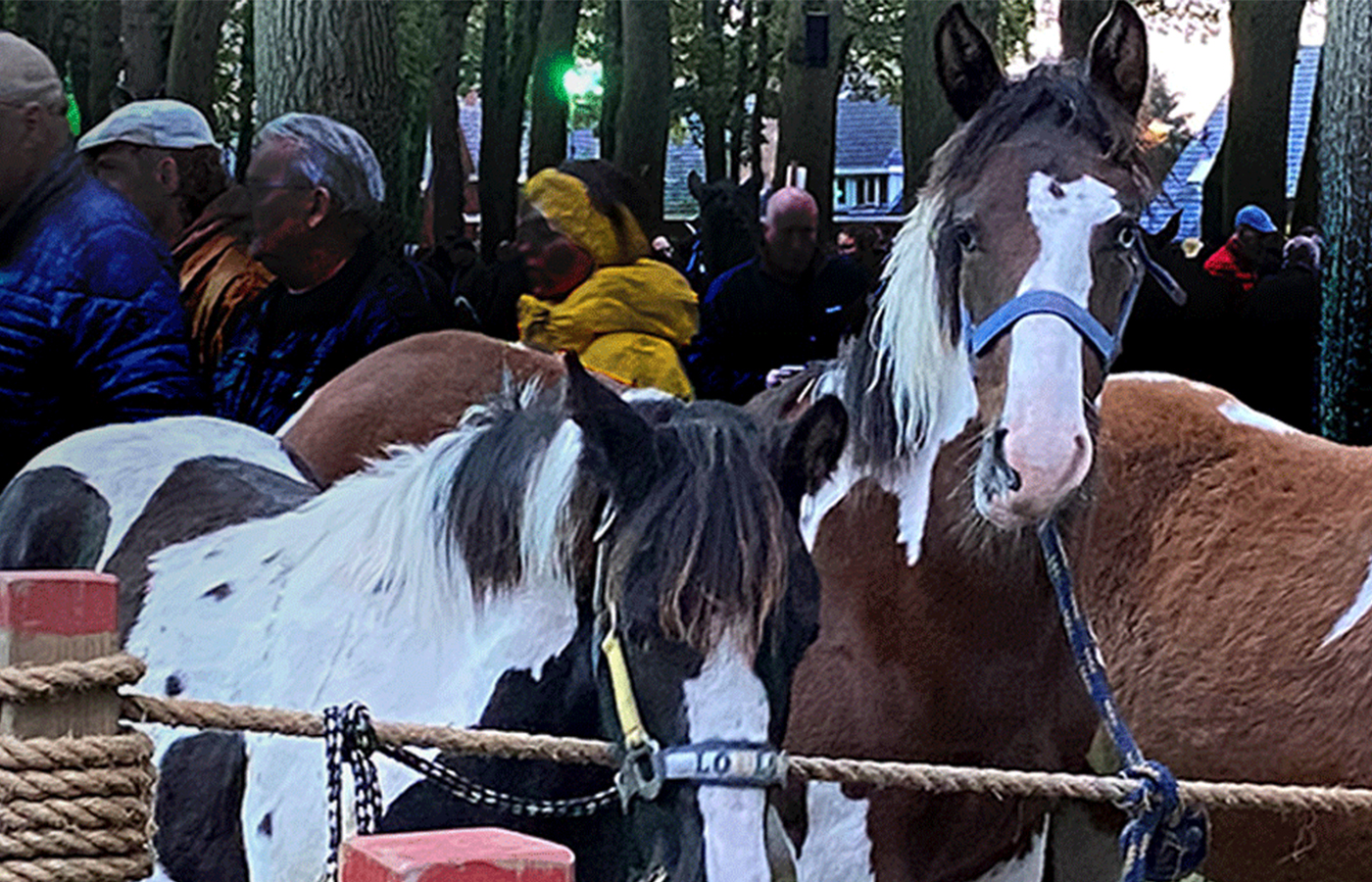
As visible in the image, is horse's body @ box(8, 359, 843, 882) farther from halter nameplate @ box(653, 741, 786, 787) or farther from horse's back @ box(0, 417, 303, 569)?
horse's back @ box(0, 417, 303, 569)

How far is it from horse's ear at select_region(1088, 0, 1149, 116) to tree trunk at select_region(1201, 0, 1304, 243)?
1145 centimetres

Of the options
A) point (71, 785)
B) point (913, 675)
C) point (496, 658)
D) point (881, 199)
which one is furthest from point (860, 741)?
point (881, 199)

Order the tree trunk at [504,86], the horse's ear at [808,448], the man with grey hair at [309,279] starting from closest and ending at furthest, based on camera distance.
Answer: the horse's ear at [808,448], the man with grey hair at [309,279], the tree trunk at [504,86]

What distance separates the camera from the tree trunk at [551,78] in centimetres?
2275

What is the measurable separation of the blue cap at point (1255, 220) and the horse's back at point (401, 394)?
927 cm

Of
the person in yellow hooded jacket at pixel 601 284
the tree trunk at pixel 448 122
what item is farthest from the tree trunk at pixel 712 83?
the person in yellow hooded jacket at pixel 601 284

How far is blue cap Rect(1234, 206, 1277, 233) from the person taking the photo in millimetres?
13758

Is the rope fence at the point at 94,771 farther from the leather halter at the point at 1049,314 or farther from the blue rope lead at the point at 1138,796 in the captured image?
the leather halter at the point at 1049,314

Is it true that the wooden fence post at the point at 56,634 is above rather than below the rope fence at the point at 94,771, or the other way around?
above

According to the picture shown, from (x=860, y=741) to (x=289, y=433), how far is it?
7.51 ft

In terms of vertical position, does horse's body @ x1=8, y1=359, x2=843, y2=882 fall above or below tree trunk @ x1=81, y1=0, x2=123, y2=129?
below

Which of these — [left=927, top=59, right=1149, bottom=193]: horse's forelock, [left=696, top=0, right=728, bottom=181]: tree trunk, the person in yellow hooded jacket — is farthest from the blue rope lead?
[left=696, top=0, right=728, bottom=181]: tree trunk

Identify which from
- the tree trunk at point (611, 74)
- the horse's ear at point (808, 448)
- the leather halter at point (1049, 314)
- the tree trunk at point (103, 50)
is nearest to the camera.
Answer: the horse's ear at point (808, 448)

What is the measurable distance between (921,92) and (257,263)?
20.7ft
